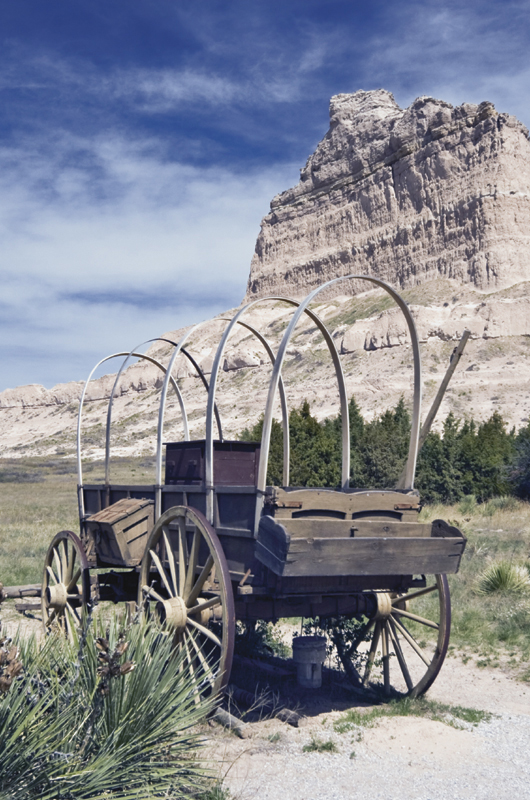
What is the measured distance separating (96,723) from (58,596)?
15.2 ft

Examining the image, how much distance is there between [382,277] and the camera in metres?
89.5

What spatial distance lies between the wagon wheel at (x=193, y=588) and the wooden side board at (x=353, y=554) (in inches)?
15.8

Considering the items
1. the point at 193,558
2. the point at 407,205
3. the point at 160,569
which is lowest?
the point at 160,569

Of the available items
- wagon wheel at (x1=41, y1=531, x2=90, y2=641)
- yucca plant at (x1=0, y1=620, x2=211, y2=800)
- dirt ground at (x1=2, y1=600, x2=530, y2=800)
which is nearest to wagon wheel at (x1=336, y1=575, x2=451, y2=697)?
dirt ground at (x1=2, y1=600, x2=530, y2=800)

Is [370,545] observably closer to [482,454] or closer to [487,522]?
[487,522]

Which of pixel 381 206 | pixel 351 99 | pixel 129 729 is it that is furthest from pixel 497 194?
pixel 129 729

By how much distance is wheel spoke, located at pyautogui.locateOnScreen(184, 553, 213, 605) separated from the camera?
4.96 meters

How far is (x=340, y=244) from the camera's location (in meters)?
105

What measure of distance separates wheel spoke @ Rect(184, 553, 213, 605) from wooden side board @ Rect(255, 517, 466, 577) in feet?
1.31

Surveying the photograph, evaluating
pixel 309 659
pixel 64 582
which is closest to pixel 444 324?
pixel 64 582

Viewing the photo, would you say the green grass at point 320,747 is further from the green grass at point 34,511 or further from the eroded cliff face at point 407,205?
the eroded cliff face at point 407,205

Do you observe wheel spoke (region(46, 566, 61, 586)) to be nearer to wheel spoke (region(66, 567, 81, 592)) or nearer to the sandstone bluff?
wheel spoke (region(66, 567, 81, 592))

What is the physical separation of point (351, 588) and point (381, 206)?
99941 mm

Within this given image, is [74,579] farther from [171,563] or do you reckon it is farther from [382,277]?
[382,277]
